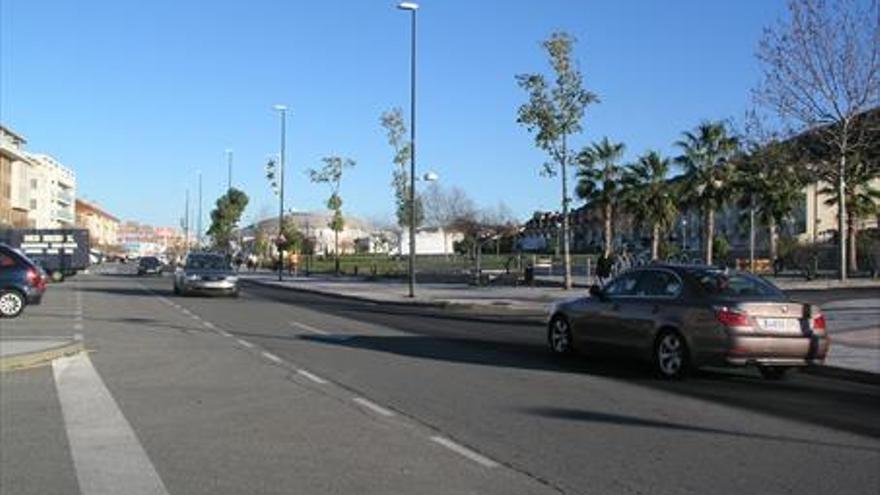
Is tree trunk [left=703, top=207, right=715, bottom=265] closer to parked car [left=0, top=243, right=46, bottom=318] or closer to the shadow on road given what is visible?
parked car [left=0, top=243, right=46, bottom=318]

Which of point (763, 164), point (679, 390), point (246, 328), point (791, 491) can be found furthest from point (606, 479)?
point (763, 164)

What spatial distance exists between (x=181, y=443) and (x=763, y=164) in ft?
106

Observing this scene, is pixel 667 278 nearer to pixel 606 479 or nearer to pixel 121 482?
pixel 606 479

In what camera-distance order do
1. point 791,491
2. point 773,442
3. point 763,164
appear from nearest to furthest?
1. point 791,491
2. point 773,442
3. point 763,164

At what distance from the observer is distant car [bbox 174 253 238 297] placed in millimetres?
36719

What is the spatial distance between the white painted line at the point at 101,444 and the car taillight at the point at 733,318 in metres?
7.39

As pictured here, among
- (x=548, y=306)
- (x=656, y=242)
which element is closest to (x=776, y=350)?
(x=548, y=306)

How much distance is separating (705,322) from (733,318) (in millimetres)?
363

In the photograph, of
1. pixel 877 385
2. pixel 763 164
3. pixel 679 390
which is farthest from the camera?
pixel 763 164

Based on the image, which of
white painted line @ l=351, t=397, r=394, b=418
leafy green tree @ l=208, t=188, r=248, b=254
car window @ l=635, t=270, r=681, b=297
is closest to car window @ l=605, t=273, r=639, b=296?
car window @ l=635, t=270, r=681, b=297

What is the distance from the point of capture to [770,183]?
50500mm

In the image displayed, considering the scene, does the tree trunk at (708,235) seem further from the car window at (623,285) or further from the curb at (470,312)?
the car window at (623,285)

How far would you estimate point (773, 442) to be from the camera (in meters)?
9.63

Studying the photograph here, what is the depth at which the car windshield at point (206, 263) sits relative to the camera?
1495 inches
